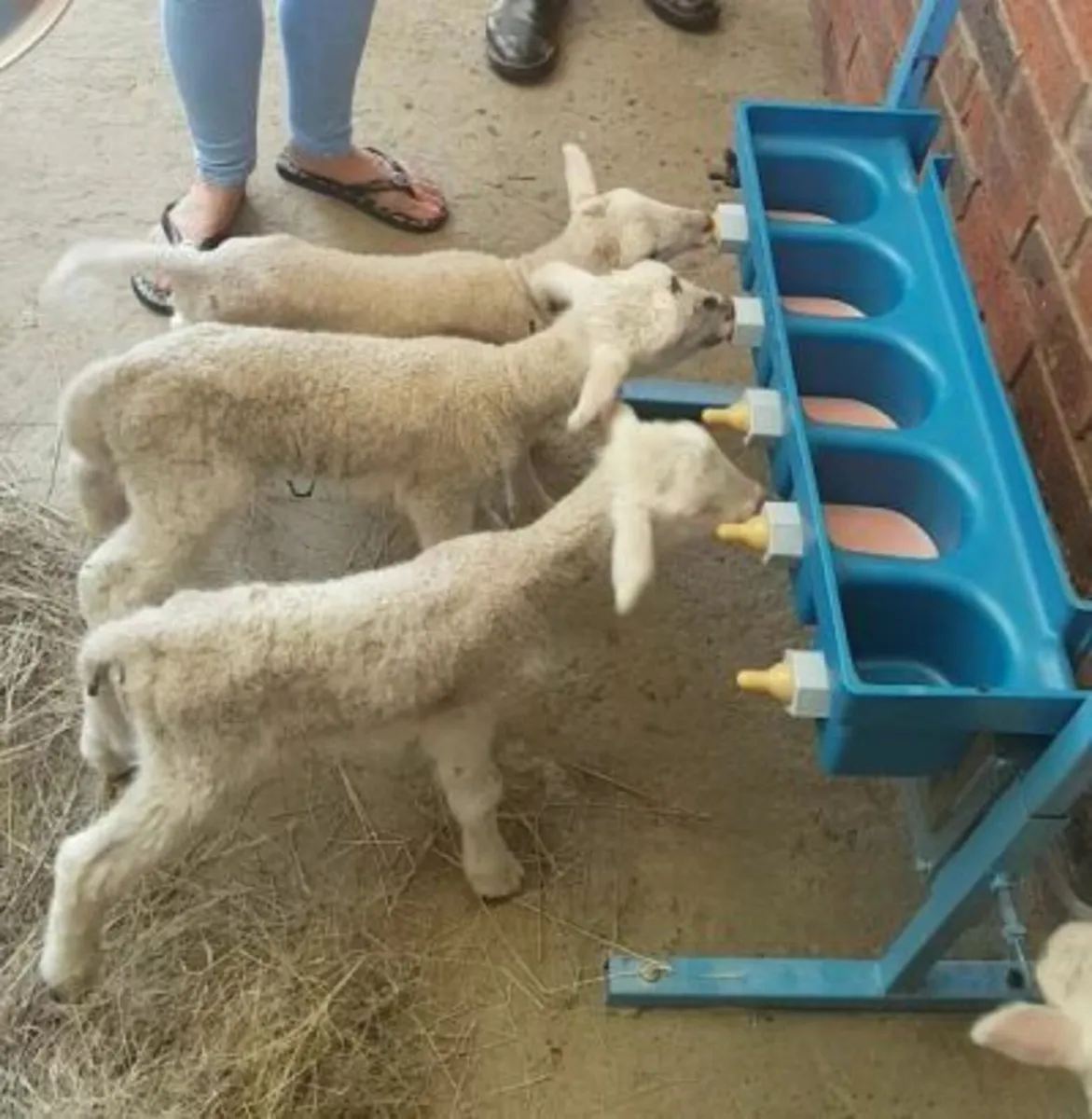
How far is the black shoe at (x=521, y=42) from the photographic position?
9.53 ft

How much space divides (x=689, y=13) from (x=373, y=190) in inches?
32.8

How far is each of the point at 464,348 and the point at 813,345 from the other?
430 millimetres

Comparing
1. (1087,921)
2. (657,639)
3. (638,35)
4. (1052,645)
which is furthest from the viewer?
(638,35)

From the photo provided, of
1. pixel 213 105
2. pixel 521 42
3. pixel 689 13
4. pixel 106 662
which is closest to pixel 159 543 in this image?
pixel 106 662

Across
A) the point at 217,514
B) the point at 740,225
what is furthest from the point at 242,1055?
the point at 740,225

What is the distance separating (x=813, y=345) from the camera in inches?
73.1

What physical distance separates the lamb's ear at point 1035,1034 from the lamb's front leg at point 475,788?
2.42 feet

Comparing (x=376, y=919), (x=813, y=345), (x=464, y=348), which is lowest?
(x=376, y=919)

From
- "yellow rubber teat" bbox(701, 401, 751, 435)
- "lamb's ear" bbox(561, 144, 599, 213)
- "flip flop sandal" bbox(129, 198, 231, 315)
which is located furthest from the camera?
"flip flop sandal" bbox(129, 198, 231, 315)

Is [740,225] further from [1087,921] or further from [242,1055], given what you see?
[242,1055]

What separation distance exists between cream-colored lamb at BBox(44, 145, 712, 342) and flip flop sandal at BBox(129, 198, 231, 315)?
33 cm

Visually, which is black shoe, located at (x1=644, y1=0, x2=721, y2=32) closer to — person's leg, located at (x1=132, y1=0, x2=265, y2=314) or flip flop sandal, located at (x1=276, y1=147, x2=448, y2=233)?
flip flop sandal, located at (x1=276, y1=147, x2=448, y2=233)

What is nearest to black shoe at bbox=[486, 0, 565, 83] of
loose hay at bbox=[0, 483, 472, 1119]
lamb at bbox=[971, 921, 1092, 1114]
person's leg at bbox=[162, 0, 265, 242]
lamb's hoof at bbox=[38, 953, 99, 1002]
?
person's leg at bbox=[162, 0, 265, 242]

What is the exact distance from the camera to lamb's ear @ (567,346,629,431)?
1811mm
